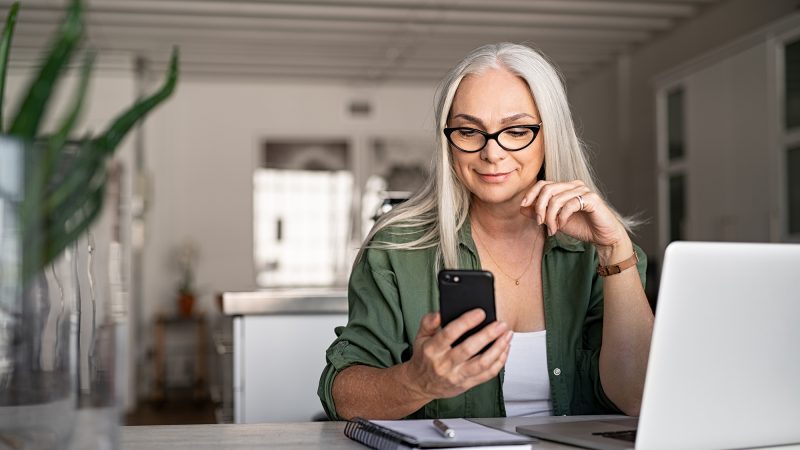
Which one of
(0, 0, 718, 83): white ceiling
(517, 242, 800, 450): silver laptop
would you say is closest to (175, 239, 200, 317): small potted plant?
(0, 0, 718, 83): white ceiling

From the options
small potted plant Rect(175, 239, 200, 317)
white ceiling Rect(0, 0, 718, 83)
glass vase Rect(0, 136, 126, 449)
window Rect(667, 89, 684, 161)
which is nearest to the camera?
glass vase Rect(0, 136, 126, 449)

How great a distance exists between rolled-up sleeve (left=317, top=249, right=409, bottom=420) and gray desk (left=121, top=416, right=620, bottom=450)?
0.19 meters

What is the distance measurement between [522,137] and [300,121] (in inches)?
306

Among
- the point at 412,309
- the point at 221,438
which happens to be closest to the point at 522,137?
the point at 412,309

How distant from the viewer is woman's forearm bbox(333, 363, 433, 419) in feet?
4.67

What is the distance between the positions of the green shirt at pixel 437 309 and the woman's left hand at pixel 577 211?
232mm

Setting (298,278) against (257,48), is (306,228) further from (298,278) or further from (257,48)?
(257,48)

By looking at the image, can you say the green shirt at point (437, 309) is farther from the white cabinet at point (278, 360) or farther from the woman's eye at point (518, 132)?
the white cabinet at point (278, 360)

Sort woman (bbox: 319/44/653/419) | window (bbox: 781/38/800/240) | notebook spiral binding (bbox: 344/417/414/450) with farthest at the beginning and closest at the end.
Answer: window (bbox: 781/38/800/240), woman (bbox: 319/44/653/419), notebook spiral binding (bbox: 344/417/414/450)

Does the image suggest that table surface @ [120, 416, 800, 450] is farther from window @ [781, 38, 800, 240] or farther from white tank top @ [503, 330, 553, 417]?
window @ [781, 38, 800, 240]

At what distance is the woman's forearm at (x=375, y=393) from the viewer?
1.42 meters

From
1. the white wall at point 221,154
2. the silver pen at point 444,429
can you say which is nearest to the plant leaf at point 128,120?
the silver pen at point 444,429

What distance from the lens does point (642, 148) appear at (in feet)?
26.2

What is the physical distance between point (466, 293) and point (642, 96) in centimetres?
714
